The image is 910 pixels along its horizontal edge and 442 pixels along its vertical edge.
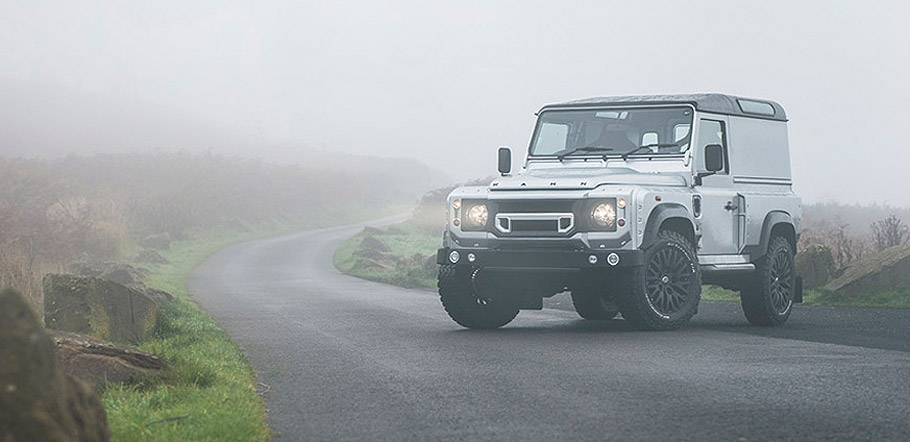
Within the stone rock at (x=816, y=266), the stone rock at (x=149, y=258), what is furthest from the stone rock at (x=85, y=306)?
the stone rock at (x=149, y=258)

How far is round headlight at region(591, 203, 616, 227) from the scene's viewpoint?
1353 cm

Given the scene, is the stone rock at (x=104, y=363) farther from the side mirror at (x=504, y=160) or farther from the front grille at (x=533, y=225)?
the side mirror at (x=504, y=160)

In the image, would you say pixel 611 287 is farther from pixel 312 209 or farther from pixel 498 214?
pixel 312 209

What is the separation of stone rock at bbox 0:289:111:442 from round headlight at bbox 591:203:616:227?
9.45 metres

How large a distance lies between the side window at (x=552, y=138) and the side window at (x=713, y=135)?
1.79 metres

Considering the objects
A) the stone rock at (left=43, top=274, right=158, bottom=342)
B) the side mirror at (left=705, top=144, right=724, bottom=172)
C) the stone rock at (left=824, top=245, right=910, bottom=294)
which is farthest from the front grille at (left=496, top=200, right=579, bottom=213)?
the stone rock at (left=824, top=245, right=910, bottom=294)

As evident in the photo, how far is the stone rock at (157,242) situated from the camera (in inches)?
1655

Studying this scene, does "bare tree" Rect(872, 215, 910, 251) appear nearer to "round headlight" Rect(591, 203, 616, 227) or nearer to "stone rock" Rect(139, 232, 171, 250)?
"round headlight" Rect(591, 203, 616, 227)

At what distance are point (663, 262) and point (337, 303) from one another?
8876 millimetres

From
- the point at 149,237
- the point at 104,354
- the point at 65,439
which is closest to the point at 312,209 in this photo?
the point at 149,237

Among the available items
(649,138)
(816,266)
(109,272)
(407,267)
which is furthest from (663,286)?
(407,267)

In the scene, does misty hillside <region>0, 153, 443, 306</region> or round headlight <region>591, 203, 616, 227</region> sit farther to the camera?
misty hillside <region>0, 153, 443, 306</region>

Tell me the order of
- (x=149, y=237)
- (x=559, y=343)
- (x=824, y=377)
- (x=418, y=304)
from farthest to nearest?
(x=149, y=237)
(x=418, y=304)
(x=559, y=343)
(x=824, y=377)

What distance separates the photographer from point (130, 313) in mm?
13398
